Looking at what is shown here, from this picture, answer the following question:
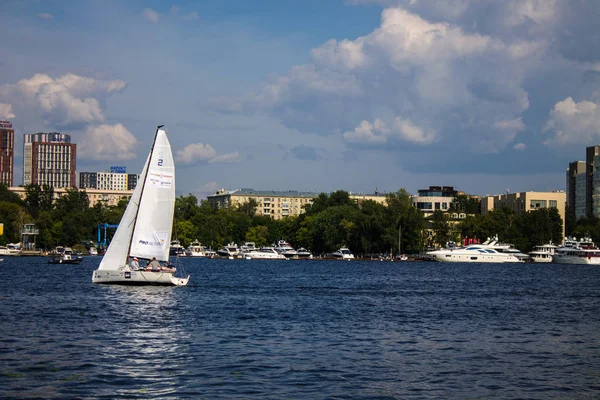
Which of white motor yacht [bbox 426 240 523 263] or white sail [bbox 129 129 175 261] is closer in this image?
white sail [bbox 129 129 175 261]

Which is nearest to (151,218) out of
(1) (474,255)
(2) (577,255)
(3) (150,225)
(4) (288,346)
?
(3) (150,225)

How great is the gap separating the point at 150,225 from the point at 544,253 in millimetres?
148446

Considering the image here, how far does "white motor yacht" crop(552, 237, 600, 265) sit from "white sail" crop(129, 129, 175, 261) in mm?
137867

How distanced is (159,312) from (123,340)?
12765 mm

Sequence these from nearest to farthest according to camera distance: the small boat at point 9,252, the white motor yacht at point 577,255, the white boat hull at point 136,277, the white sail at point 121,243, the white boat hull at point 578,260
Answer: the white boat hull at point 136,277 → the white sail at point 121,243 → the white boat hull at point 578,260 → the white motor yacht at point 577,255 → the small boat at point 9,252

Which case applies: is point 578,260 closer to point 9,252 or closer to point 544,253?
point 544,253

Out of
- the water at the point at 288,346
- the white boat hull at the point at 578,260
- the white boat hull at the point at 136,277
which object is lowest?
the water at the point at 288,346

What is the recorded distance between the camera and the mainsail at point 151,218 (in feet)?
221

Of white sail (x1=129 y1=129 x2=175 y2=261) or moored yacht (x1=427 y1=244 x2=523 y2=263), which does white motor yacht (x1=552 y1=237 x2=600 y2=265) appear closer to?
moored yacht (x1=427 y1=244 x2=523 y2=263)

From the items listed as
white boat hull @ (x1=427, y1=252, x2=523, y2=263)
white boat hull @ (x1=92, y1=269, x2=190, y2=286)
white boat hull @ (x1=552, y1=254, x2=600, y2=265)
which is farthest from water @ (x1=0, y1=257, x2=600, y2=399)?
white boat hull @ (x1=552, y1=254, x2=600, y2=265)

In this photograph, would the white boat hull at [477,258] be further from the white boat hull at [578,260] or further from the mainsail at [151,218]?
the mainsail at [151,218]

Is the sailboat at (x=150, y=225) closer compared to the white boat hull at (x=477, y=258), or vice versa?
the sailboat at (x=150, y=225)

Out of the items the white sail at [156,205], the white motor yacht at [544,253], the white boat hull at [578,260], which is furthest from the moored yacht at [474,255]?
the white sail at [156,205]

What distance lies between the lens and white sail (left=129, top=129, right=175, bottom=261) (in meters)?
67.2
